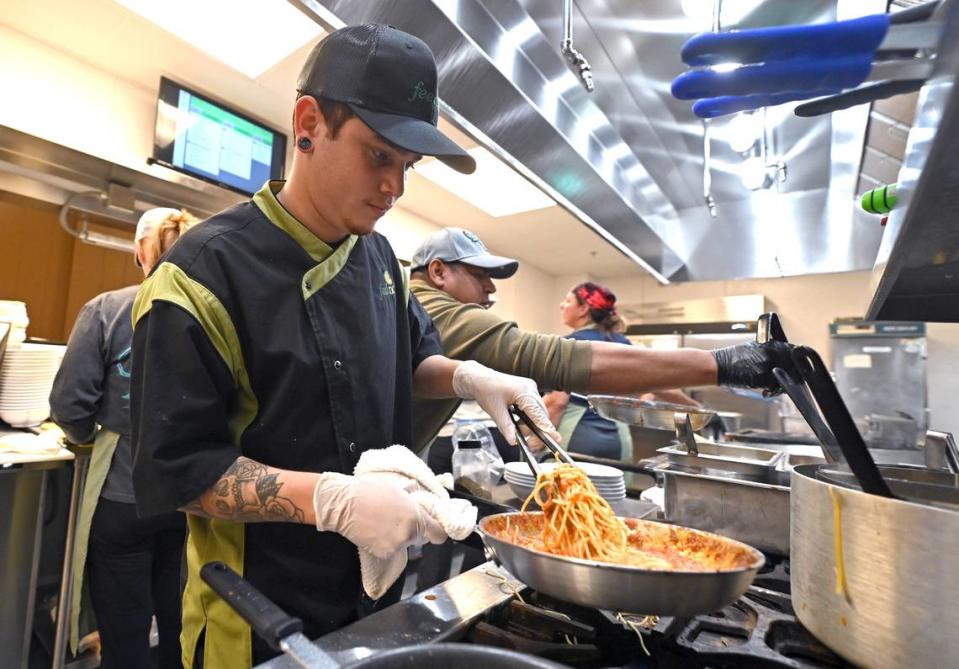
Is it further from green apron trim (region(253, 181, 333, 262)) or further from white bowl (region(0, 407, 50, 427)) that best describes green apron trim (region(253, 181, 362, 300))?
white bowl (region(0, 407, 50, 427))

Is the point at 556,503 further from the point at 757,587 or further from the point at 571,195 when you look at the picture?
the point at 571,195

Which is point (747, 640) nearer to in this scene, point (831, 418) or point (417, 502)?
point (831, 418)

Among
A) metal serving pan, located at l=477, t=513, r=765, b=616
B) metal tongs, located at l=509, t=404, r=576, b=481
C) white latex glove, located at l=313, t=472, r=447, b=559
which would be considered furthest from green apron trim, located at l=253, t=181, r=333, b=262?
metal serving pan, located at l=477, t=513, r=765, b=616

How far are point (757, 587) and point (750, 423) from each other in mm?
4833

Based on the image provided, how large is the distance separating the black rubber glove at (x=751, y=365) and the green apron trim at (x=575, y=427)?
5.13ft

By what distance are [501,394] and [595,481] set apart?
0.38 meters

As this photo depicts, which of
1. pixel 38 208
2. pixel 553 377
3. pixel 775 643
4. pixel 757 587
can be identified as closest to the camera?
pixel 775 643

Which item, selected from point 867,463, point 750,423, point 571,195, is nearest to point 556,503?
point 867,463

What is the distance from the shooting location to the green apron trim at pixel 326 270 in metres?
0.91

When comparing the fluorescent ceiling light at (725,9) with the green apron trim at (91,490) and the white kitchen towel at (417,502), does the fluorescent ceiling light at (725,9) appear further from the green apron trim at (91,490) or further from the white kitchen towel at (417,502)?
the green apron trim at (91,490)

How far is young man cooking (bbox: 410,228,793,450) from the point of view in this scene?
1.13 metres

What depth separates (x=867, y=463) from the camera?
553 mm

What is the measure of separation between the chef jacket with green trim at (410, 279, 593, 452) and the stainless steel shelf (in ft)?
2.29

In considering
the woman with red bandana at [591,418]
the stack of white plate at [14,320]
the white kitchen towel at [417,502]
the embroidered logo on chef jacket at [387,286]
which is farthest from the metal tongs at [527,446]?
the stack of white plate at [14,320]
